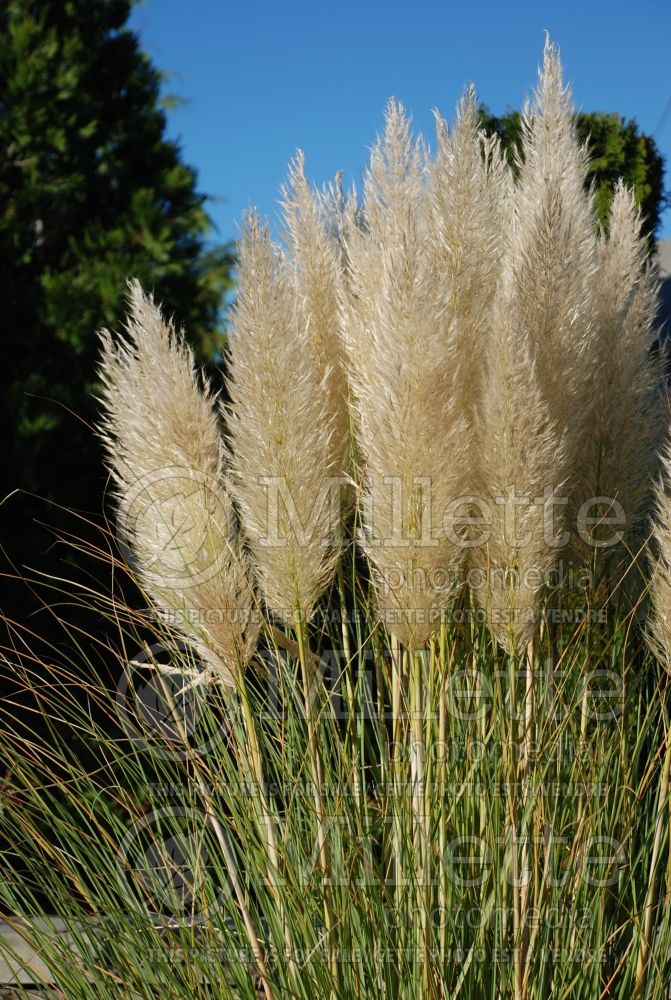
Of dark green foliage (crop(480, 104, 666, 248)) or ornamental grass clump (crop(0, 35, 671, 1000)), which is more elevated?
dark green foliage (crop(480, 104, 666, 248))

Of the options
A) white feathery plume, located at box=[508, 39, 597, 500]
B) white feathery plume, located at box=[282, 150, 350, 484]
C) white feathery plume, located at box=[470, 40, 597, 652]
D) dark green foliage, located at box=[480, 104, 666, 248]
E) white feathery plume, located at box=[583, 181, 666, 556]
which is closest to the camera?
white feathery plume, located at box=[470, 40, 597, 652]

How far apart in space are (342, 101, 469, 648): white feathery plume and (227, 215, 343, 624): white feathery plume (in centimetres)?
11

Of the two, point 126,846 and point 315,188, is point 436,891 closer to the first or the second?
point 126,846

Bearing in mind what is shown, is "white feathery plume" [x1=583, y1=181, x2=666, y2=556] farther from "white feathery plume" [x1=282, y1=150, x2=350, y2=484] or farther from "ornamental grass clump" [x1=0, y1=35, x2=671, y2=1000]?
"white feathery plume" [x1=282, y1=150, x2=350, y2=484]

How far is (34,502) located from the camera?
4625 millimetres

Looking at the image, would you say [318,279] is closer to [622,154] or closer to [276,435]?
[276,435]

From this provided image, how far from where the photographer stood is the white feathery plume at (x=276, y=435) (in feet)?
5.14

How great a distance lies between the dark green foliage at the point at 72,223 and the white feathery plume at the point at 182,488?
9.68 feet

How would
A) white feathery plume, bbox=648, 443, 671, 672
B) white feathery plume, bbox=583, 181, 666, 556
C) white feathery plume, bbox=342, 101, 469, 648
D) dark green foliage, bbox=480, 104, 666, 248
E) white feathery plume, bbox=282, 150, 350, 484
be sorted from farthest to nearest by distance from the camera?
dark green foliage, bbox=480, 104, 666, 248 < white feathery plume, bbox=583, 181, 666, 556 < white feathery plume, bbox=282, 150, 350, 484 < white feathery plume, bbox=648, 443, 671, 672 < white feathery plume, bbox=342, 101, 469, 648

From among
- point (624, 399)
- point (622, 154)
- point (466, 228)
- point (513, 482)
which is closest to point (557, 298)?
point (466, 228)

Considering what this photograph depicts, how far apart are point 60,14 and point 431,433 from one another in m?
5.03

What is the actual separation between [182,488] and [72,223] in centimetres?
431
